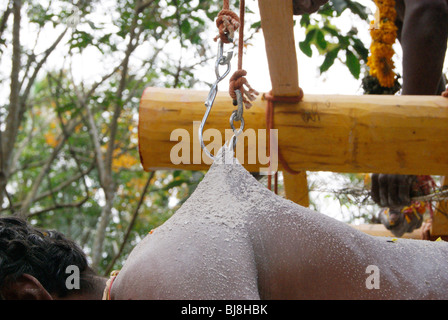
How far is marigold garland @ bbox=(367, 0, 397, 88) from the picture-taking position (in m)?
1.89

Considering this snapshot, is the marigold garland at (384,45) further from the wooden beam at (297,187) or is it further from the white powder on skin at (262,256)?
the white powder on skin at (262,256)

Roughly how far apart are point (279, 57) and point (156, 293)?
1.03 metres

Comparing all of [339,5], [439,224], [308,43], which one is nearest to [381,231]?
[439,224]

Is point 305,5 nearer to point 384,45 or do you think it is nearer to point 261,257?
point 384,45

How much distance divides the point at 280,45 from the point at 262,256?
92cm

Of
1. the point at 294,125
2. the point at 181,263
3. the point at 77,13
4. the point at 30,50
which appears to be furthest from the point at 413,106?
the point at 30,50

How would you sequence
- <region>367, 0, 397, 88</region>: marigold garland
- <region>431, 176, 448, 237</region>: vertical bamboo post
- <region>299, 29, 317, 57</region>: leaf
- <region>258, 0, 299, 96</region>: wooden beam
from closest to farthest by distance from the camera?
<region>258, 0, 299, 96</region>: wooden beam, <region>367, 0, 397, 88</region>: marigold garland, <region>431, 176, 448, 237</region>: vertical bamboo post, <region>299, 29, 317, 57</region>: leaf

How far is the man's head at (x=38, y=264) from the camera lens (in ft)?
3.29

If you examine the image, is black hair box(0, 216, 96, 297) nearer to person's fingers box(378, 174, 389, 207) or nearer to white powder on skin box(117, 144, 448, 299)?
white powder on skin box(117, 144, 448, 299)

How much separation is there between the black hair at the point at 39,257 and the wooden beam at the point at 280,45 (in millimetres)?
797

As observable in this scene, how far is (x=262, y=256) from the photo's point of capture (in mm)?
765

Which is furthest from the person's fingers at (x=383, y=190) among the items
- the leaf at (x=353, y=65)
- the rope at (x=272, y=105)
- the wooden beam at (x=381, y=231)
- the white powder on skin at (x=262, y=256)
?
the white powder on skin at (x=262, y=256)

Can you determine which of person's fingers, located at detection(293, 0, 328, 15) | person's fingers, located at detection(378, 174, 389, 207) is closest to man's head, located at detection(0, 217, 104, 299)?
person's fingers, located at detection(293, 0, 328, 15)
